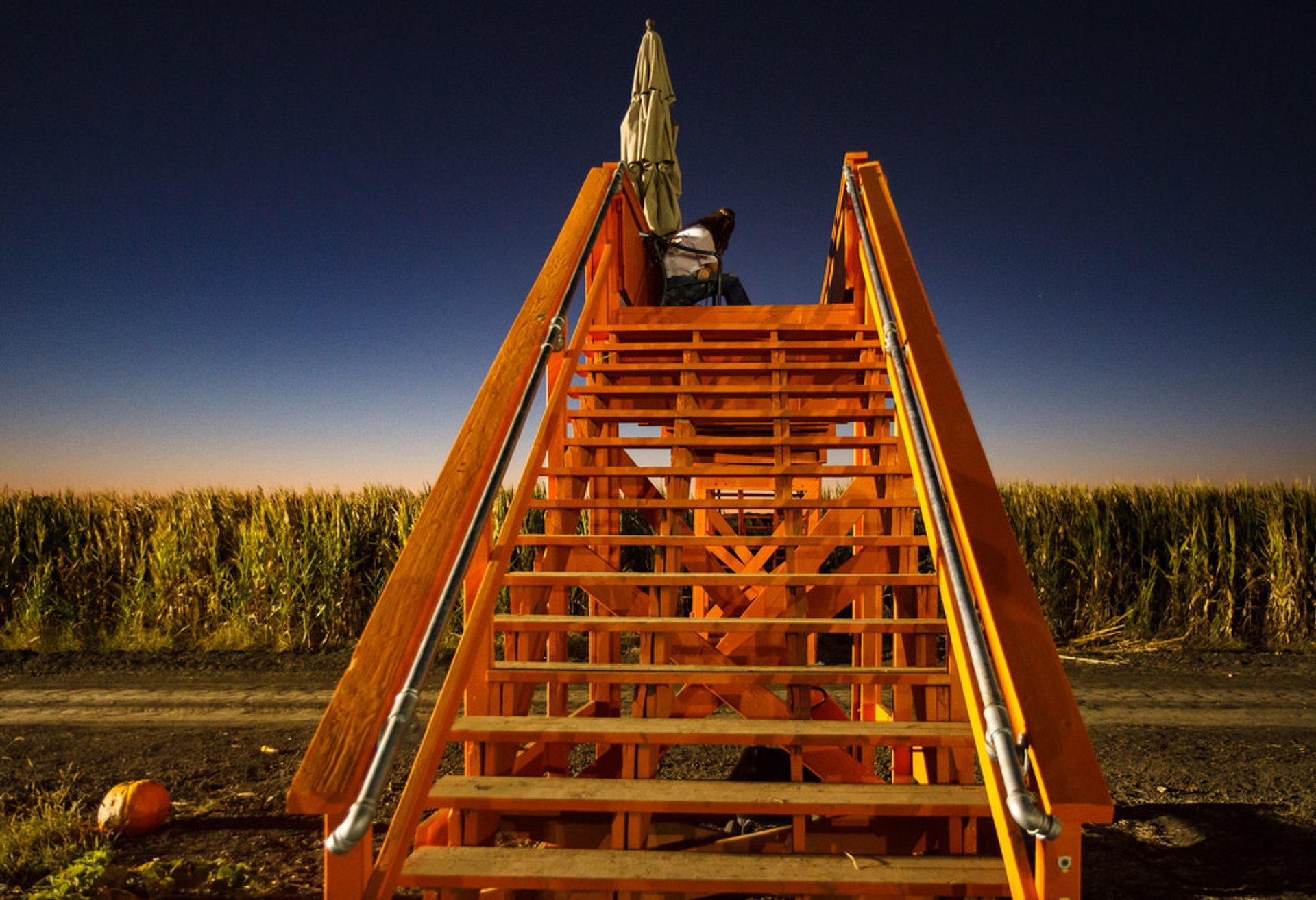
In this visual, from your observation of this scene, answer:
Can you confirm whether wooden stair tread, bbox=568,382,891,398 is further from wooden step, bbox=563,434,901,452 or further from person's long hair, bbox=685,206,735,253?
person's long hair, bbox=685,206,735,253

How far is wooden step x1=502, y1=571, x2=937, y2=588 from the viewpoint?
3.15 meters

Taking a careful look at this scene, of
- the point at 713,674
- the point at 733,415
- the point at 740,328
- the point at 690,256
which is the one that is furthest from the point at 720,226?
the point at 713,674

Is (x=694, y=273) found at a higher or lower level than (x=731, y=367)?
higher

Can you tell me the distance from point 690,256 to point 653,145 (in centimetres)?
107

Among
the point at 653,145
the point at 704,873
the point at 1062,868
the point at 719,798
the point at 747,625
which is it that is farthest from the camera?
the point at 653,145

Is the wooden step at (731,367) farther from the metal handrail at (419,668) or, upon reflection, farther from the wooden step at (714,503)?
the metal handrail at (419,668)

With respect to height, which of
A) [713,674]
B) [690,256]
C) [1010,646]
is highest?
[690,256]

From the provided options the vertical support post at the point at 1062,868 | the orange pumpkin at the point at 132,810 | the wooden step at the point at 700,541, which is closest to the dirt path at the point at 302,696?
the orange pumpkin at the point at 132,810

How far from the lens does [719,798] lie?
237cm

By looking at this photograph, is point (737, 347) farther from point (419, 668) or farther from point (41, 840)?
point (41, 840)

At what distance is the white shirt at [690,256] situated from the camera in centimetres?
728

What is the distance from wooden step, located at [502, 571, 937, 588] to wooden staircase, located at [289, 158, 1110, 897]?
13mm

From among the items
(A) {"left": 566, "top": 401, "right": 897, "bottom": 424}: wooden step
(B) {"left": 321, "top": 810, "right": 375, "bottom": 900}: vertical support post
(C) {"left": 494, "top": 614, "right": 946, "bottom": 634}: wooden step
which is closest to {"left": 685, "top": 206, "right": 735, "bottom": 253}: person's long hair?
(A) {"left": 566, "top": 401, "right": 897, "bottom": 424}: wooden step

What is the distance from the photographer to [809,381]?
20.1ft
